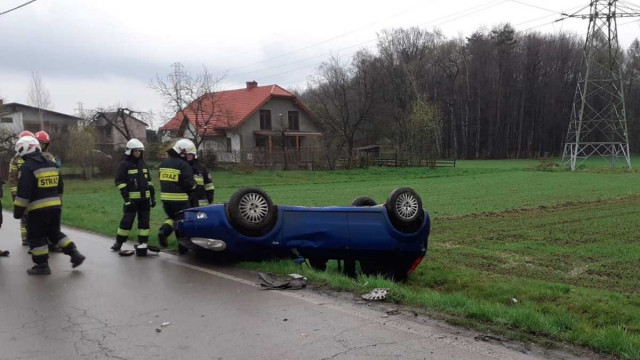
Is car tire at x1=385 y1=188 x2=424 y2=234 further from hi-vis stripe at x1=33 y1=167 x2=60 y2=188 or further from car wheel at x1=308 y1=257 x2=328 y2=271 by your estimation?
hi-vis stripe at x1=33 y1=167 x2=60 y2=188

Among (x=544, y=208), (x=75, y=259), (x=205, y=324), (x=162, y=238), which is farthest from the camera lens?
(x=544, y=208)

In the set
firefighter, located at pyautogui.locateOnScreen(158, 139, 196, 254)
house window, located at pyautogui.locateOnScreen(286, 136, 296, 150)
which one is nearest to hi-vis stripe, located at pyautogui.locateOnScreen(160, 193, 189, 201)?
firefighter, located at pyautogui.locateOnScreen(158, 139, 196, 254)

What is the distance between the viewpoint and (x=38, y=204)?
6902 millimetres

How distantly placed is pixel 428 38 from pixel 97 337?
7890 cm

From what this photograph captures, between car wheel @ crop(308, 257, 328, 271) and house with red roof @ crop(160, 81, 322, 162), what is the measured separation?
126 ft

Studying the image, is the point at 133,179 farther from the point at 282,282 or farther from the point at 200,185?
the point at 282,282

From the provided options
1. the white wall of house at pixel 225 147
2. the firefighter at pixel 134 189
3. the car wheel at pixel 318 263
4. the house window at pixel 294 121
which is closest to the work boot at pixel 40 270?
the firefighter at pixel 134 189

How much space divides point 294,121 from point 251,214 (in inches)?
1777

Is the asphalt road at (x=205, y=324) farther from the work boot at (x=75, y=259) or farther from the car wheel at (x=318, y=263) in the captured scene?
the car wheel at (x=318, y=263)

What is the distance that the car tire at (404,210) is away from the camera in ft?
21.9

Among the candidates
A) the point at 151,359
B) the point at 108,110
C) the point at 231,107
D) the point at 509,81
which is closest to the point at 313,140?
the point at 231,107

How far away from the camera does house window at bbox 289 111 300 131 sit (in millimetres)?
51188

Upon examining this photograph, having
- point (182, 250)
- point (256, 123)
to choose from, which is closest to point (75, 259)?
point (182, 250)

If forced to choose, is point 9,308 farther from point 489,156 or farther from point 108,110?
point 489,156
